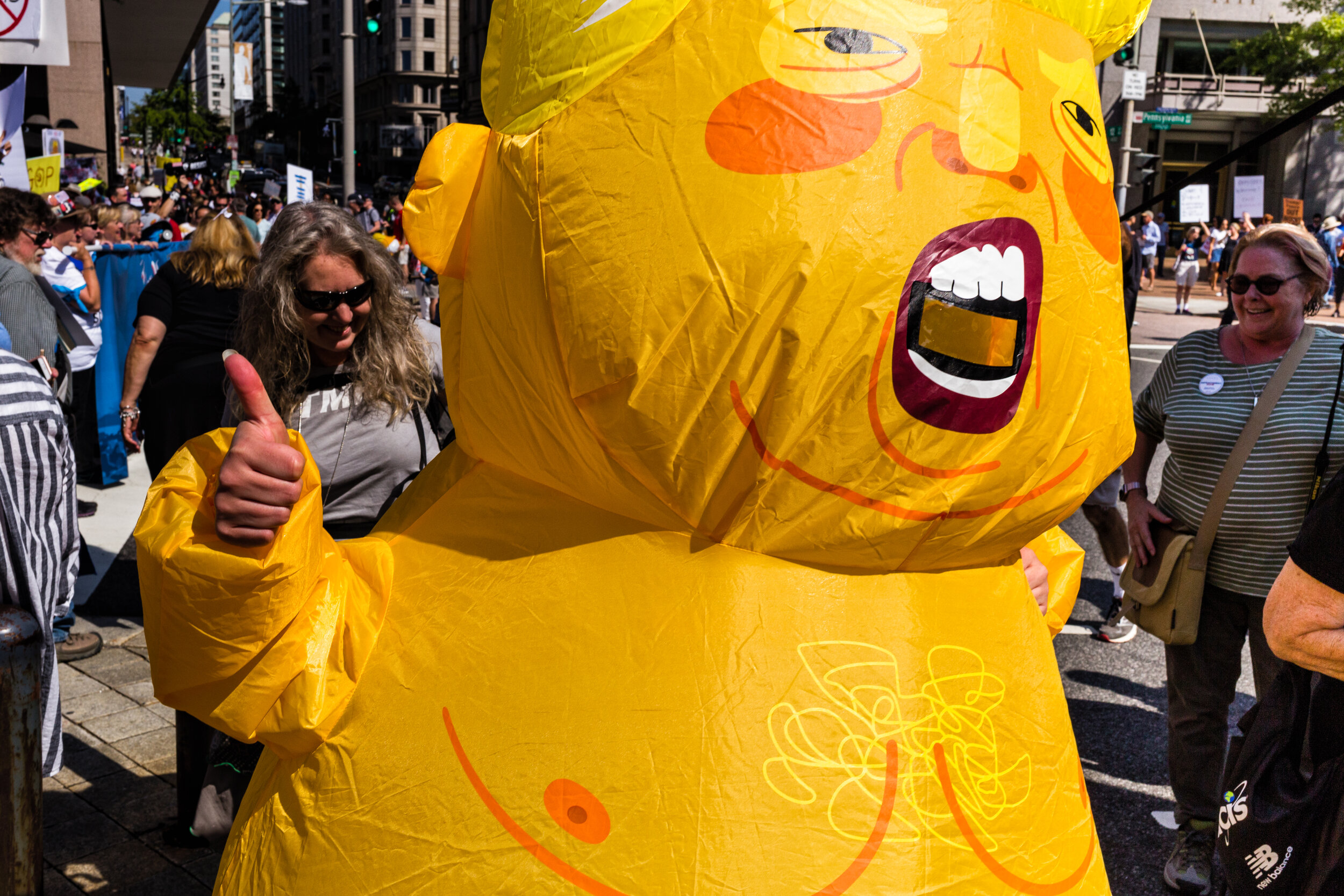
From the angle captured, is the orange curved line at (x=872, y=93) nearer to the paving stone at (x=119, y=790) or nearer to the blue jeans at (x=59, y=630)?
Result: the blue jeans at (x=59, y=630)

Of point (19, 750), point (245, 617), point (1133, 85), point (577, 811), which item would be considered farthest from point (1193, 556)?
point (1133, 85)

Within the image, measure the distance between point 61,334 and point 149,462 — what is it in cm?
213

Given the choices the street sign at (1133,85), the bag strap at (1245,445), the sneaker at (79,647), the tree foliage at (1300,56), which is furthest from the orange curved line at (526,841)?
the tree foliage at (1300,56)

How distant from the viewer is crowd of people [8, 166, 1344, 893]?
208 centimetres

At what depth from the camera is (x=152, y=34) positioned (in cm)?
2041

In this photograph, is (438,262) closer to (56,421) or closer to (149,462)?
(56,421)

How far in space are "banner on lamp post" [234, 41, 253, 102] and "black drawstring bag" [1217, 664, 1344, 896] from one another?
52.6 metres

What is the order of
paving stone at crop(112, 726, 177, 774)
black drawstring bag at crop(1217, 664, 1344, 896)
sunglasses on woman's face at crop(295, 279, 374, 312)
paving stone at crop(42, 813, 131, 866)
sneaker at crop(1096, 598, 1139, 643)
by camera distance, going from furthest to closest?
sneaker at crop(1096, 598, 1139, 643) → paving stone at crop(112, 726, 177, 774) → paving stone at crop(42, 813, 131, 866) → sunglasses on woman's face at crop(295, 279, 374, 312) → black drawstring bag at crop(1217, 664, 1344, 896)

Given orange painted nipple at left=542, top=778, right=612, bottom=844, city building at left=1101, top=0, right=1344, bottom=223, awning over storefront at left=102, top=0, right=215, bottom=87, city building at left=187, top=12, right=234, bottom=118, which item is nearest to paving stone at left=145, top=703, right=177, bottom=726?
orange painted nipple at left=542, top=778, right=612, bottom=844

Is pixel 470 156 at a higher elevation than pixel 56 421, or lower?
higher

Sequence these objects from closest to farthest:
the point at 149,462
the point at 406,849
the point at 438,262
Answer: the point at 406,849
the point at 438,262
the point at 149,462

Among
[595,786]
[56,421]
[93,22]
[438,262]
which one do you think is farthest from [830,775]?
[93,22]

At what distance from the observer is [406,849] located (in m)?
1.74

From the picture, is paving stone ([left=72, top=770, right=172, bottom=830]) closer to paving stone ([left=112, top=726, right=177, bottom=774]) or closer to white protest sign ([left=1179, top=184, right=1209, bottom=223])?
paving stone ([left=112, top=726, right=177, bottom=774])
